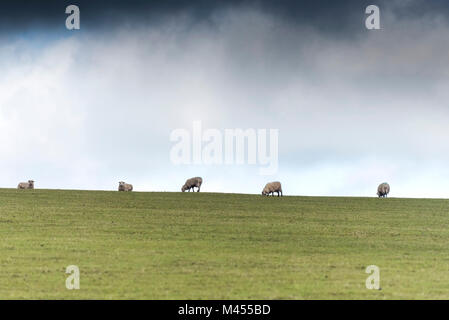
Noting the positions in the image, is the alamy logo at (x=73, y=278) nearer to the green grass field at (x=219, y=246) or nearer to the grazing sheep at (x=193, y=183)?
the green grass field at (x=219, y=246)

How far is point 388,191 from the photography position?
52.8m

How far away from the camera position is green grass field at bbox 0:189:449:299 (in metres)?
24.0

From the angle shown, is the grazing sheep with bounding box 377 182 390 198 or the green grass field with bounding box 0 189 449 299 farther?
the grazing sheep with bounding box 377 182 390 198

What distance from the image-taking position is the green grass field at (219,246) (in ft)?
78.7

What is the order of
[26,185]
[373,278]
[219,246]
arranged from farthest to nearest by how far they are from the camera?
[26,185] → [219,246] → [373,278]

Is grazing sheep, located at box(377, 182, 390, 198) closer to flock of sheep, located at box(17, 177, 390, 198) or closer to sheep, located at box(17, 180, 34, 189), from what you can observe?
flock of sheep, located at box(17, 177, 390, 198)

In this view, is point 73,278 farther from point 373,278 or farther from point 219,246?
point 373,278

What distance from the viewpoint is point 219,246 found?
3127cm

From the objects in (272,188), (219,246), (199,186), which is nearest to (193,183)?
(199,186)

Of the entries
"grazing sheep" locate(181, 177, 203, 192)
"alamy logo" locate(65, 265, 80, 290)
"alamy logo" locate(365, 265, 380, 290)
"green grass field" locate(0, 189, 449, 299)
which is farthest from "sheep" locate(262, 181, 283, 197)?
"alamy logo" locate(65, 265, 80, 290)

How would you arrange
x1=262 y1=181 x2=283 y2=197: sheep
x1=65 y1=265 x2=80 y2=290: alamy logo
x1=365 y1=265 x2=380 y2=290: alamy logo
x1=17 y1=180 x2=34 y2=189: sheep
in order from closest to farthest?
x1=65 y1=265 x2=80 y2=290: alamy logo
x1=365 y1=265 x2=380 y2=290: alamy logo
x1=262 y1=181 x2=283 y2=197: sheep
x1=17 y1=180 x2=34 y2=189: sheep

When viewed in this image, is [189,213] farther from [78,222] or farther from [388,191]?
[388,191]

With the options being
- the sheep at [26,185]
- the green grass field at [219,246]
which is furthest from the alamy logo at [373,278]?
the sheep at [26,185]
